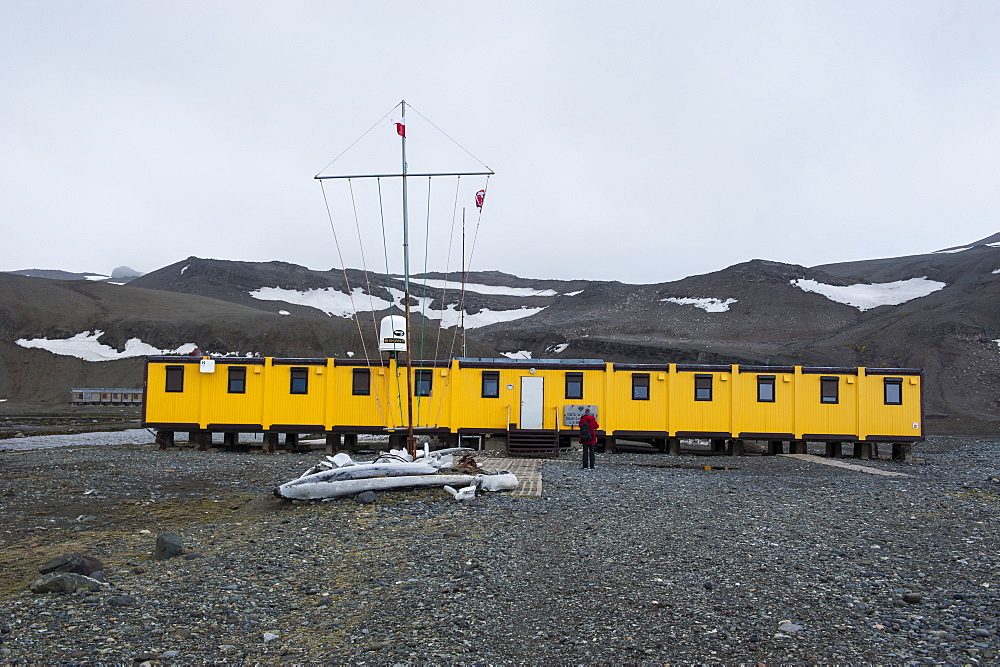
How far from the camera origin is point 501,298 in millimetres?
137125

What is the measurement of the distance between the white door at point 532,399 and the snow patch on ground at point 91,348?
64.4 meters

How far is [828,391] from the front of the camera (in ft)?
88.0

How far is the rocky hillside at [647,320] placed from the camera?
68375mm

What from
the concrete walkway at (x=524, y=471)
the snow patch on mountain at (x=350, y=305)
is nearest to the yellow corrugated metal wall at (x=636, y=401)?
the concrete walkway at (x=524, y=471)

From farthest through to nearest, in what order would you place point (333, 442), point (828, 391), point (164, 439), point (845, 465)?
point (164, 439) → point (333, 442) → point (828, 391) → point (845, 465)

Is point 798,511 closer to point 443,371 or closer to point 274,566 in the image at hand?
point 274,566

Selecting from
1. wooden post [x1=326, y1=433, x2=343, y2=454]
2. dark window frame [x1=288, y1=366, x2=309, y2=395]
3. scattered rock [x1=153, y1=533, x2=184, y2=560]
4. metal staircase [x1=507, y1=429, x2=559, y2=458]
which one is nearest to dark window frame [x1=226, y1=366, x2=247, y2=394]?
dark window frame [x1=288, y1=366, x2=309, y2=395]

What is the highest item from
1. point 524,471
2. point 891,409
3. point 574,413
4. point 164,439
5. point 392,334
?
point 392,334

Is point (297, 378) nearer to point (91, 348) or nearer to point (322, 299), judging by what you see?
point (91, 348)

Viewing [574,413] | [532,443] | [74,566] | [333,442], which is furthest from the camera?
[333,442]

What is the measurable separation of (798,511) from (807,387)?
47.5ft

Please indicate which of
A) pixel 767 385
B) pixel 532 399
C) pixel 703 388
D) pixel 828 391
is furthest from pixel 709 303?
pixel 532 399

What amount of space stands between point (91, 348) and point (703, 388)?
3020 inches

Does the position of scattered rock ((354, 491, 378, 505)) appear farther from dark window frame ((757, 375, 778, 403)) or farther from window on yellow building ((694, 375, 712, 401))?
dark window frame ((757, 375, 778, 403))
